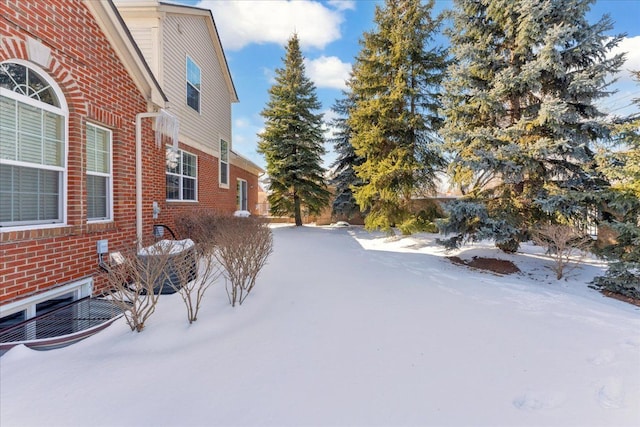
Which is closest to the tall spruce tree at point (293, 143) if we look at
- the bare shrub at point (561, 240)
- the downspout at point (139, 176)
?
the downspout at point (139, 176)

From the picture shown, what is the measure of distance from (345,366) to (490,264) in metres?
6.05

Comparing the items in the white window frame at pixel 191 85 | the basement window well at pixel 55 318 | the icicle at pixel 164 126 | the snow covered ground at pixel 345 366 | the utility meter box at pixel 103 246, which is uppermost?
the white window frame at pixel 191 85

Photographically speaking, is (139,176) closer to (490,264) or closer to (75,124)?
(75,124)

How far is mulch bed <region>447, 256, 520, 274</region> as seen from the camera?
685 cm

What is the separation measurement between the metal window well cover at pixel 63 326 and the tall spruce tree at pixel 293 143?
12666 mm

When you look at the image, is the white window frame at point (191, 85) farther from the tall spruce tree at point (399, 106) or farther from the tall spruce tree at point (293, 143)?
the tall spruce tree at point (293, 143)

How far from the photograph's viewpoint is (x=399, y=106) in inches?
452

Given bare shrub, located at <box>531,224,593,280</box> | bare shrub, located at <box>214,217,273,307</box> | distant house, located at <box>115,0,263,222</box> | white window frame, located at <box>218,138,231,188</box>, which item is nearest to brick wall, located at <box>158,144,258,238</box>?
distant house, located at <box>115,0,263,222</box>

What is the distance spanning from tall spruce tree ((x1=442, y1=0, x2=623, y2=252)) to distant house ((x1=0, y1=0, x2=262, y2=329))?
727 cm

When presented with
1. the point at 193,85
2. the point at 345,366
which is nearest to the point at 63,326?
the point at 345,366

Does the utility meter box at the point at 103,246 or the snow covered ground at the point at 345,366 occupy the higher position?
the utility meter box at the point at 103,246

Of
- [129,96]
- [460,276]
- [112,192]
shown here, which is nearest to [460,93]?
[460,276]

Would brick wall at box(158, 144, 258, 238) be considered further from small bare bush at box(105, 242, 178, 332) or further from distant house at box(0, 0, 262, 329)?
small bare bush at box(105, 242, 178, 332)

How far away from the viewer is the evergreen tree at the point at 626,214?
528cm
